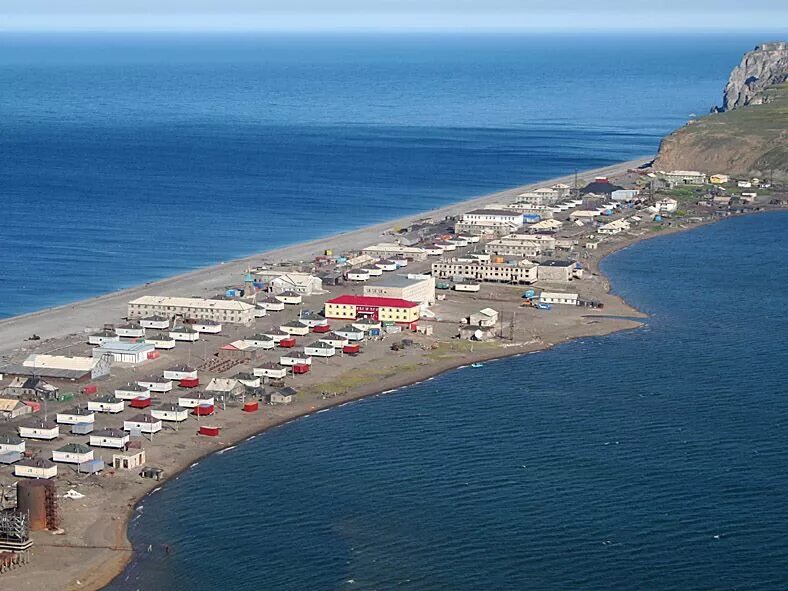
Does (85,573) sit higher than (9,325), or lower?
lower

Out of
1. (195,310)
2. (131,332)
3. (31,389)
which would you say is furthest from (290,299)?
(31,389)

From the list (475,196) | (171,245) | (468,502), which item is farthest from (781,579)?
(475,196)

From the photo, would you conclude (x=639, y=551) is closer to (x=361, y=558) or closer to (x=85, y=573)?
(x=361, y=558)

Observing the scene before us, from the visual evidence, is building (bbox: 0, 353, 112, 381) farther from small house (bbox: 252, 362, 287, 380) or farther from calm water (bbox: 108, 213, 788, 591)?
calm water (bbox: 108, 213, 788, 591)

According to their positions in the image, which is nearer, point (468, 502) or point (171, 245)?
point (468, 502)

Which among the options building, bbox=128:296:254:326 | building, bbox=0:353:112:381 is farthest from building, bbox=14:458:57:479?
building, bbox=128:296:254:326

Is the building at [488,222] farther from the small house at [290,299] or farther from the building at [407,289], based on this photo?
the small house at [290,299]

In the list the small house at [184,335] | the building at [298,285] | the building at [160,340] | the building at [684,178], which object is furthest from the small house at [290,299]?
the building at [684,178]
